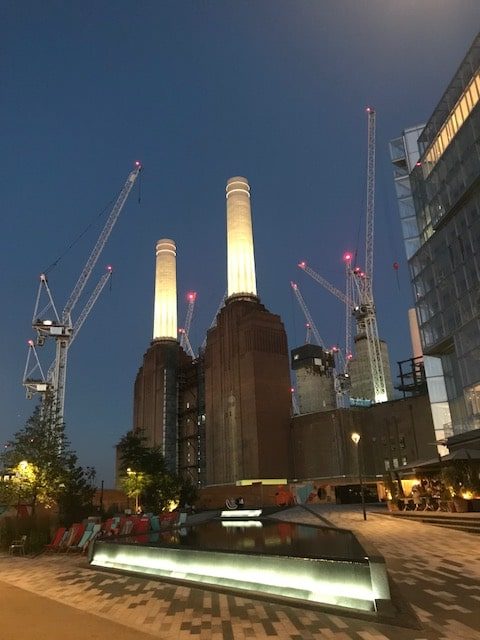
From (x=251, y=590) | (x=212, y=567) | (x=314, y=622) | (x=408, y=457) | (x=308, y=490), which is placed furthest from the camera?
(x=408, y=457)

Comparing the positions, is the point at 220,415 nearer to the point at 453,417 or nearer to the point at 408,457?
the point at 408,457

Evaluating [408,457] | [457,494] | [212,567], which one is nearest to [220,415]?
[408,457]

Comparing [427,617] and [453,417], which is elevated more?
[453,417]

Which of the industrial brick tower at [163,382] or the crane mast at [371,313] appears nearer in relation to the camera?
the industrial brick tower at [163,382]

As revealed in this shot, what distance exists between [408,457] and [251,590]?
5484cm

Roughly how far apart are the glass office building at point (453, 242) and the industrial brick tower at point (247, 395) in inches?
1061

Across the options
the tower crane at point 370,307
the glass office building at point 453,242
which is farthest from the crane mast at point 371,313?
the glass office building at point 453,242

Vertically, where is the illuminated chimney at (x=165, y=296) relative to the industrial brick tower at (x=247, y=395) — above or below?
above

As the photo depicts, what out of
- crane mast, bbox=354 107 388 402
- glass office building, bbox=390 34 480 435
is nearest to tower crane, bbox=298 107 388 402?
crane mast, bbox=354 107 388 402

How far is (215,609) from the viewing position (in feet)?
29.6

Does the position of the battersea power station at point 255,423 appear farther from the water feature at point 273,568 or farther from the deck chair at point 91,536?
the water feature at point 273,568

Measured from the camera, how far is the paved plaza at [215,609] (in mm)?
7465

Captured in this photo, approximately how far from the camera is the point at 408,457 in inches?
2370

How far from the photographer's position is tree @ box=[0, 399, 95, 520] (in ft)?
83.0
